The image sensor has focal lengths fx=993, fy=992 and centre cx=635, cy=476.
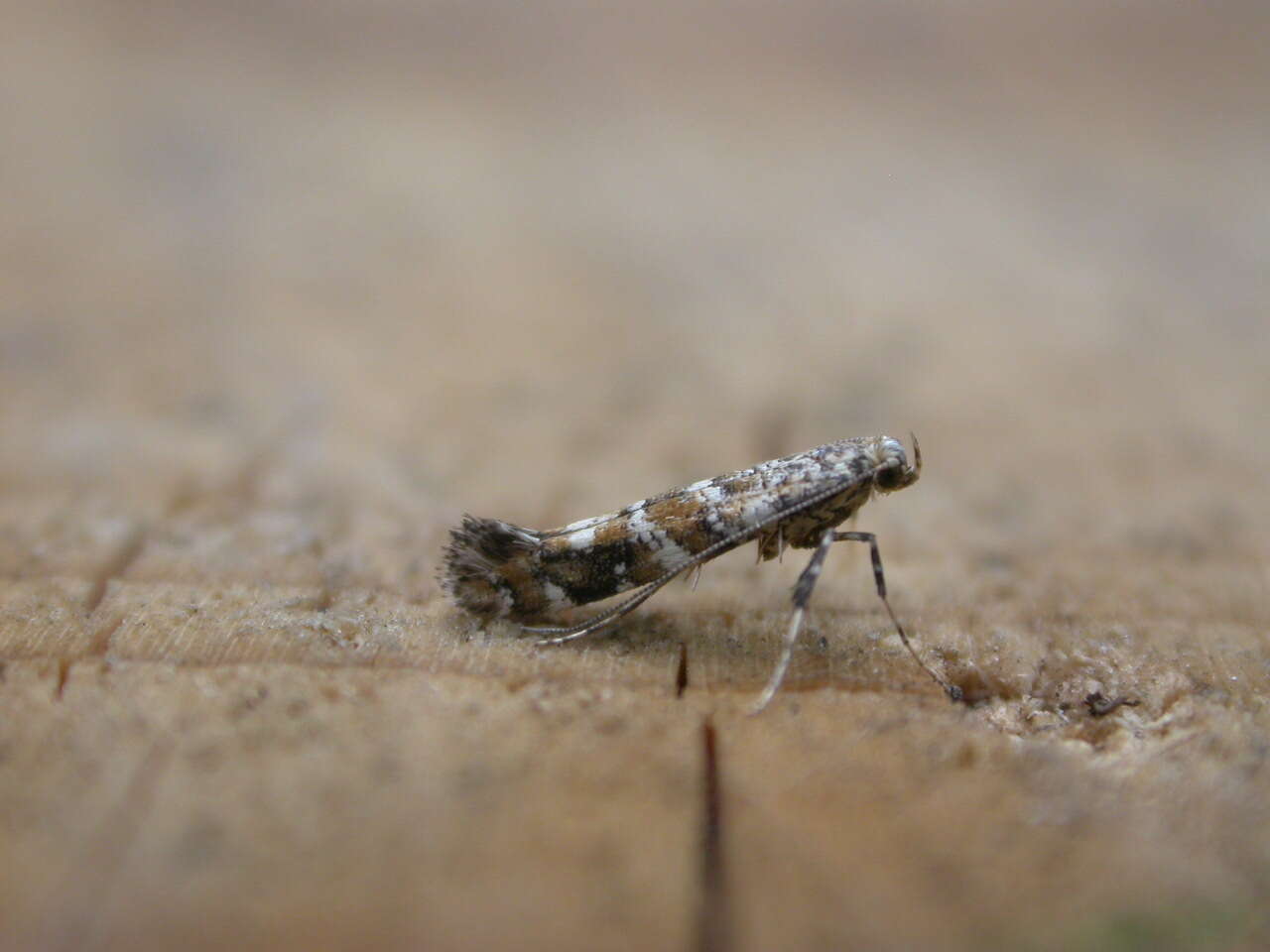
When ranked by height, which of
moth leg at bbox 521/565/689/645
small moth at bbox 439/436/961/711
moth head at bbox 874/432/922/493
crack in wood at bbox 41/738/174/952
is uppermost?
moth head at bbox 874/432/922/493

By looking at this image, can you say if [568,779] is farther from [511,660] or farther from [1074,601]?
[1074,601]

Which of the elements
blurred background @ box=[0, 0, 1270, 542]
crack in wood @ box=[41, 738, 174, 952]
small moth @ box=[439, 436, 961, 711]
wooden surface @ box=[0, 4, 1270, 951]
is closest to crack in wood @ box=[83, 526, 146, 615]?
wooden surface @ box=[0, 4, 1270, 951]

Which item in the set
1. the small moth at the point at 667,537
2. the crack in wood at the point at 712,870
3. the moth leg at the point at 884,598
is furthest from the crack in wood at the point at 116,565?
the moth leg at the point at 884,598

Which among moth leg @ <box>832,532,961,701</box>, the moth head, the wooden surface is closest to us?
the wooden surface

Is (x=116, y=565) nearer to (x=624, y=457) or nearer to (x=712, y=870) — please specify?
(x=624, y=457)

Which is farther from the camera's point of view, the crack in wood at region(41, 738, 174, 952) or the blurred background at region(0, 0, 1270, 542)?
the blurred background at region(0, 0, 1270, 542)

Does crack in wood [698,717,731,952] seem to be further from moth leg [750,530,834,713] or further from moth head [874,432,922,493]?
moth head [874,432,922,493]

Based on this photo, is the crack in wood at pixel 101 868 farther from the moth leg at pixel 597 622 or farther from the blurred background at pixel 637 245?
the blurred background at pixel 637 245

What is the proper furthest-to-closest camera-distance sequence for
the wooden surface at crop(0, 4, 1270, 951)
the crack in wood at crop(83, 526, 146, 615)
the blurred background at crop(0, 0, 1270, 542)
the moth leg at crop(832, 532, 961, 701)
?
1. the blurred background at crop(0, 0, 1270, 542)
2. the crack in wood at crop(83, 526, 146, 615)
3. the moth leg at crop(832, 532, 961, 701)
4. the wooden surface at crop(0, 4, 1270, 951)
